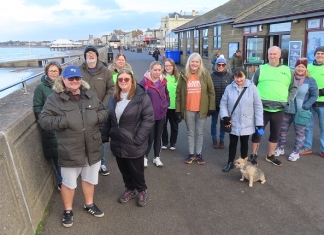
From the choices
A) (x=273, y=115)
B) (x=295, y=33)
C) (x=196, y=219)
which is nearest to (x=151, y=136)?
(x=196, y=219)

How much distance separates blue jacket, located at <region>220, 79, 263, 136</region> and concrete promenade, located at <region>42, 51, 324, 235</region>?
76 cm

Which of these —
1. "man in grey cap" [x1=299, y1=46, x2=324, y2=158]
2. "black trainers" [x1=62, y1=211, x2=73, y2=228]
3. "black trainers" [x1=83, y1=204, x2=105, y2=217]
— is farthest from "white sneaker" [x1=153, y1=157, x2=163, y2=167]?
"man in grey cap" [x1=299, y1=46, x2=324, y2=158]

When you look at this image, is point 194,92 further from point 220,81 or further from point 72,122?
point 72,122

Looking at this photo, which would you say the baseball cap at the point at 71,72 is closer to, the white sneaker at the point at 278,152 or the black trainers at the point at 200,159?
the black trainers at the point at 200,159

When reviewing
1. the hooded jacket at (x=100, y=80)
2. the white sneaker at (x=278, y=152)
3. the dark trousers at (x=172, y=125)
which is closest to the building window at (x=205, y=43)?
the dark trousers at (x=172, y=125)

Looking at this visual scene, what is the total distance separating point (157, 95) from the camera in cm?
463

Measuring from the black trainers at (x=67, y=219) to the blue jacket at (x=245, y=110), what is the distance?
2.54 meters

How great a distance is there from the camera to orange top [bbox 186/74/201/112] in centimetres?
480

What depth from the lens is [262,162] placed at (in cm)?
507

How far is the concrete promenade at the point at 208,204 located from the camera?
3236 millimetres

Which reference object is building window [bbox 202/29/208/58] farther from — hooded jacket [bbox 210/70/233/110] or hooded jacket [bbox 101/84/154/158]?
hooded jacket [bbox 101/84/154/158]

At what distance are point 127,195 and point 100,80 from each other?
1709 mm

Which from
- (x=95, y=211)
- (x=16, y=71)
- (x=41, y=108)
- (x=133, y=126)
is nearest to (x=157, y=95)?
(x=133, y=126)

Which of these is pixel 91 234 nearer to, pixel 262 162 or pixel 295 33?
pixel 262 162
